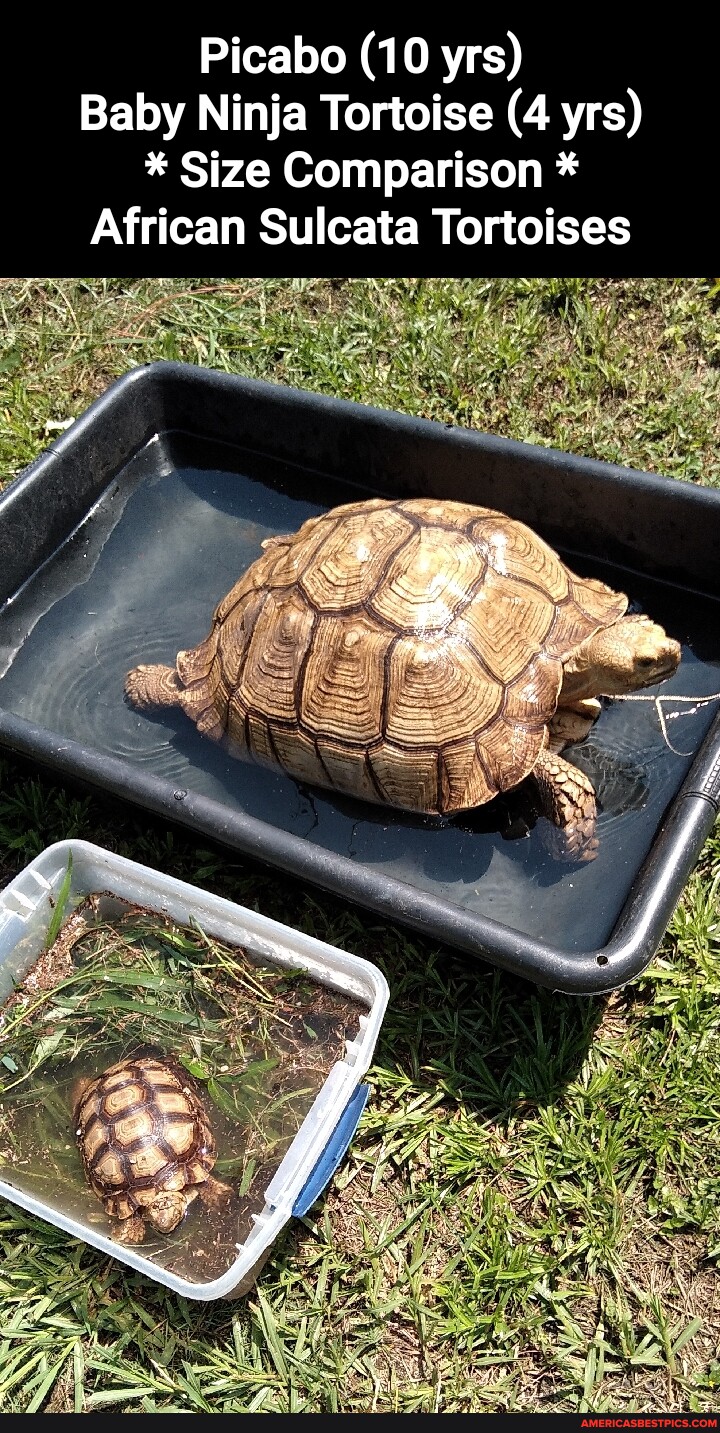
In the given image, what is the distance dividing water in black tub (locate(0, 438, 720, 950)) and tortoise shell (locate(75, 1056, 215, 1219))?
2.95ft

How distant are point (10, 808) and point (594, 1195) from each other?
2189 mm

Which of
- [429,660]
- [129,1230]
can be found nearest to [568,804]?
[429,660]

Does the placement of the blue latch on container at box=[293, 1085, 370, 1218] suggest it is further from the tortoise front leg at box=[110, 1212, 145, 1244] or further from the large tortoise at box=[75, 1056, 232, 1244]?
the tortoise front leg at box=[110, 1212, 145, 1244]

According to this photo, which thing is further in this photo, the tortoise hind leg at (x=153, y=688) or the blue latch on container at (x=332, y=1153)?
the tortoise hind leg at (x=153, y=688)

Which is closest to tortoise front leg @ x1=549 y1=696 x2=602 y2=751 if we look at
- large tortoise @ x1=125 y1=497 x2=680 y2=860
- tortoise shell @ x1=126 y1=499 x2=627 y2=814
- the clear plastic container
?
large tortoise @ x1=125 y1=497 x2=680 y2=860

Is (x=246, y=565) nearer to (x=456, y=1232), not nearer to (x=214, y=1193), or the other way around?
(x=214, y=1193)

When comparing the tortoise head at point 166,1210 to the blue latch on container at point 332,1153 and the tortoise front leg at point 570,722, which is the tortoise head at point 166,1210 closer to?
the blue latch on container at point 332,1153

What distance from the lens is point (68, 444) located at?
A: 162 inches

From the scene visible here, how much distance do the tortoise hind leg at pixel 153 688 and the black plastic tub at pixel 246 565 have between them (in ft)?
0.25

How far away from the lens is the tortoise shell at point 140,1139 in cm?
281

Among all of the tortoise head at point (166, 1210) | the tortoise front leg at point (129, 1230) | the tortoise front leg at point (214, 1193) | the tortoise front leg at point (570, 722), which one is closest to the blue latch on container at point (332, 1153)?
the tortoise front leg at point (214, 1193)
